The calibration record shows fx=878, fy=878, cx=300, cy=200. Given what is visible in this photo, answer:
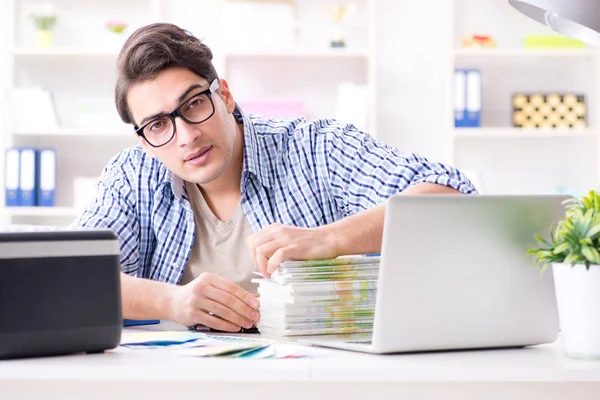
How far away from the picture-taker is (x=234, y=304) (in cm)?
136

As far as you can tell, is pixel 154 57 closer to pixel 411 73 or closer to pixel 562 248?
pixel 562 248

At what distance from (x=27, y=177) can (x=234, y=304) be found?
119 inches

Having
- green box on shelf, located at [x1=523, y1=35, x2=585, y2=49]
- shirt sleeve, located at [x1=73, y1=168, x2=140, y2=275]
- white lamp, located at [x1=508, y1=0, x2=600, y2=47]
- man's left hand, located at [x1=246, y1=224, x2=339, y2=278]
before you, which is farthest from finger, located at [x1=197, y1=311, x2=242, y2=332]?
green box on shelf, located at [x1=523, y1=35, x2=585, y2=49]

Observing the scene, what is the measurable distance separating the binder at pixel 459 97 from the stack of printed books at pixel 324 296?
3036 millimetres

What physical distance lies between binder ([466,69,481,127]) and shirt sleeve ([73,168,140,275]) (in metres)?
2.57

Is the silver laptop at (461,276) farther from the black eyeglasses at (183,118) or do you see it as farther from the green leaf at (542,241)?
the black eyeglasses at (183,118)

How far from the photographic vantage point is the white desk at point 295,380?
0.94m

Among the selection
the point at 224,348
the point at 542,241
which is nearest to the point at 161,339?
the point at 224,348

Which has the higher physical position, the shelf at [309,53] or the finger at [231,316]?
the shelf at [309,53]

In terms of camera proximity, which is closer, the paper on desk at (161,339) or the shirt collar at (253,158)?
the paper on desk at (161,339)

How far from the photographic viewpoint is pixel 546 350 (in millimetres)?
1147

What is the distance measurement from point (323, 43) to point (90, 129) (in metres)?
1.21

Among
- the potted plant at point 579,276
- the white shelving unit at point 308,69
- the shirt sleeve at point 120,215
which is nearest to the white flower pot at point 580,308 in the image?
the potted plant at point 579,276

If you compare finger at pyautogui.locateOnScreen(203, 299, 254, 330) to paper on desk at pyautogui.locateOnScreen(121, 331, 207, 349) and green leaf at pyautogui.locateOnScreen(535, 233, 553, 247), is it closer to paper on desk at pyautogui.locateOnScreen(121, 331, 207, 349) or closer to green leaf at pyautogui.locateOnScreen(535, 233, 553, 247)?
paper on desk at pyautogui.locateOnScreen(121, 331, 207, 349)
